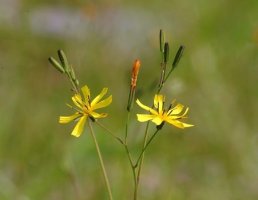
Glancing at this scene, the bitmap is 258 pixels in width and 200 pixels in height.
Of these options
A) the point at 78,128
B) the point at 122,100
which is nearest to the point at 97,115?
the point at 78,128

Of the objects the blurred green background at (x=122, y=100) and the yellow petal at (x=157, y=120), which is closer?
the yellow petal at (x=157, y=120)

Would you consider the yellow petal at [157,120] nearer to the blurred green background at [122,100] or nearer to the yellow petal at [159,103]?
the yellow petal at [159,103]

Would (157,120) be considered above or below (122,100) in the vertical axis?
above

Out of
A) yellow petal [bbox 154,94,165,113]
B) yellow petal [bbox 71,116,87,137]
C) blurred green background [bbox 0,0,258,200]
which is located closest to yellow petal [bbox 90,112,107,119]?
yellow petal [bbox 71,116,87,137]

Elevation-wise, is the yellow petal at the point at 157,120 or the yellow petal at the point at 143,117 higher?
the yellow petal at the point at 157,120

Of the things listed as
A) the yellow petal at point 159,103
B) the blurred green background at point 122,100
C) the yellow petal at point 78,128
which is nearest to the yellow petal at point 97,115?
the yellow petal at point 78,128

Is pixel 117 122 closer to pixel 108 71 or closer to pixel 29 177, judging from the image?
pixel 108 71

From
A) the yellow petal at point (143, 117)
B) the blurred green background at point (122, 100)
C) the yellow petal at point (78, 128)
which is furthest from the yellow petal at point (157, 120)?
the blurred green background at point (122, 100)

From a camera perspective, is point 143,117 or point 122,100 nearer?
point 143,117

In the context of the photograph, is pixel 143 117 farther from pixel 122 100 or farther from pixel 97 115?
pixel 122 100
